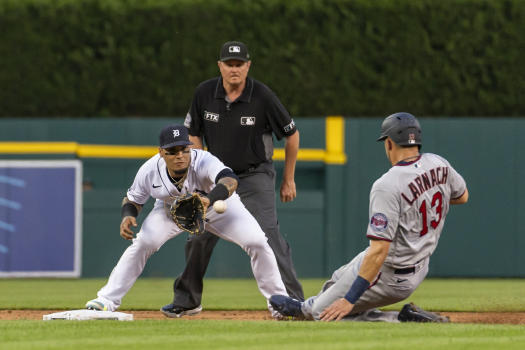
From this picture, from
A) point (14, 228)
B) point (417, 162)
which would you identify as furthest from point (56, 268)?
point (417, 162)

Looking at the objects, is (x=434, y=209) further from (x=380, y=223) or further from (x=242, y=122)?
(x=242, y=122)

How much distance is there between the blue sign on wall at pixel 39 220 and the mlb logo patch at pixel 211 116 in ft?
14.1

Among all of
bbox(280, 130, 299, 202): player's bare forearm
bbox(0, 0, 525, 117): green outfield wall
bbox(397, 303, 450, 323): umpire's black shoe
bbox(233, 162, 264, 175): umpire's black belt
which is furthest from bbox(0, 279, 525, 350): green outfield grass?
bbox(0, 0, 525, 117): green outfield wall

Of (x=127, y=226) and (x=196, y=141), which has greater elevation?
(x=196, y=141)

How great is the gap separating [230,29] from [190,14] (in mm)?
557

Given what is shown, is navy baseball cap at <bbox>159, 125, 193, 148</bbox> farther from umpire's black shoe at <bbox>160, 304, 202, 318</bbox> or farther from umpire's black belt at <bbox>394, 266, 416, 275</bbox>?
umpire's black belt at <bbox>394, 266, 416, 275</bbox>

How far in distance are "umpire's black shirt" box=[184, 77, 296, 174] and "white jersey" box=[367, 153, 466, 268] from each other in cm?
141

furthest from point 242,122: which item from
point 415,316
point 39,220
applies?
point 39,220

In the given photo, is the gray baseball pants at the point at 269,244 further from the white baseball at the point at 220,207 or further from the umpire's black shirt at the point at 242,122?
the white baseball at the point at 220,207

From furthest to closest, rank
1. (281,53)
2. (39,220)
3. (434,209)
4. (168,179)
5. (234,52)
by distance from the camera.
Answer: (281,53)
(39,220)
(234,52)
(168,179)
(434,209)

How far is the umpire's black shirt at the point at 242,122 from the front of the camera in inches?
270

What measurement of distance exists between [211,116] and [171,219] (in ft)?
2.95

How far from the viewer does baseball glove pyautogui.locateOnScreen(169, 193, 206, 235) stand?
19.9ft

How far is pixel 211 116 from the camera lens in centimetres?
690
